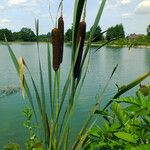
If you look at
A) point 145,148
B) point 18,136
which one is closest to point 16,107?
point 18,136

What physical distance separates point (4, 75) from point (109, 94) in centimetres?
1108

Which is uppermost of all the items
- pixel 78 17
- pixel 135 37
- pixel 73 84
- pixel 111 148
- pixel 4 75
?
pixel 78 17

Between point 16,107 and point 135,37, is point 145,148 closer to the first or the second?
point 135,37

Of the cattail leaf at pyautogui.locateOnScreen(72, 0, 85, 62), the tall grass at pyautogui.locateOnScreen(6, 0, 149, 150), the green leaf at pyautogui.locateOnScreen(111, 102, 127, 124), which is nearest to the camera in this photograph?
the cattail leaf at pyautogui.locateOnScreen(72, 0, 85, 62)

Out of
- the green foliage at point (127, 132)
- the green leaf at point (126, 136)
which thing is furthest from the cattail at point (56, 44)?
the green leaf at point (126, 136)

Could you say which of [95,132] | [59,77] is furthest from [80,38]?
[95,132]

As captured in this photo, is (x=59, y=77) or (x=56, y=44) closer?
(x=56, y=44)

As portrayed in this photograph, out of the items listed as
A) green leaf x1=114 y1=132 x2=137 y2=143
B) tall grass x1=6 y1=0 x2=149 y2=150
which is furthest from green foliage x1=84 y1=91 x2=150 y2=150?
tall grass x1=6 y1=0 x2=149 y2=150

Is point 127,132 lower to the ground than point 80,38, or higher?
lower

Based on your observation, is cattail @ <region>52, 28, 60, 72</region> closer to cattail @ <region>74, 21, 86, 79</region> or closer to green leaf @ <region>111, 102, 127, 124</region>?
cattail @ <region>74, 21, 86, 79</region>

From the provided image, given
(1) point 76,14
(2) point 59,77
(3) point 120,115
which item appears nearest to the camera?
(1) point 76,14

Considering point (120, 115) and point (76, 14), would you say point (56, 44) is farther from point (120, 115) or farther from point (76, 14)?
point (120, 115)

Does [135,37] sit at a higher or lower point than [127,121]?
higher

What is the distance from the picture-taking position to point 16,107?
15039 millimetres
